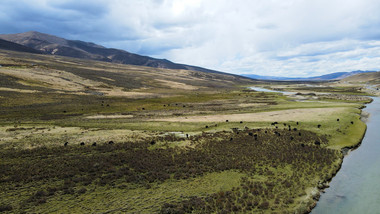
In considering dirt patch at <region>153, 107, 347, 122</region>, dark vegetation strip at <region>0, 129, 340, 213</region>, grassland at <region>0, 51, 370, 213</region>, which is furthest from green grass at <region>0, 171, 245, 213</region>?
dirt patch at <region>153, 107, 347, 122</region>

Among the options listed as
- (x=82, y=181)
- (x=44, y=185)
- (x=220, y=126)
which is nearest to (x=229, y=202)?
(x=82, y=181)

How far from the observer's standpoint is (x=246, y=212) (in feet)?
72.5

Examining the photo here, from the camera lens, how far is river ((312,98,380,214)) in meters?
23.1

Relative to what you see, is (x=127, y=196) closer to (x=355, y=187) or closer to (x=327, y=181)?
(x=327, y=181)

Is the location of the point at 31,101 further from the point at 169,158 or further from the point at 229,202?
the point at 229,202

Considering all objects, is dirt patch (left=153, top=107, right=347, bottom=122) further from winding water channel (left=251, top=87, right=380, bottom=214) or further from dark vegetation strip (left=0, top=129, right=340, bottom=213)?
winding water channel (left=251, top=87, right=380, bottom=214)

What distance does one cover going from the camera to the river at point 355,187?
909 inches

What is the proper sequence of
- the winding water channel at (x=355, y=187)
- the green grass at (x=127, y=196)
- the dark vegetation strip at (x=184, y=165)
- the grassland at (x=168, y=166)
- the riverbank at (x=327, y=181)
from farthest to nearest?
1. the dark vegetation strip at (x=184, y=165)
2. the riverbank at (x=327, y=181)
3. the grassland at (x=168, y=166)
4. the winding water channel at (x=355, y=187)
5. the green grass at (x=127, y=196)

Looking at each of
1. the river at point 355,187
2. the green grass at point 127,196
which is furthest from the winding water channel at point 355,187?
the green grass at point 127,196

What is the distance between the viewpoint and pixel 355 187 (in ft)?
88.9

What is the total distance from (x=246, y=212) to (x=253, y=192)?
370cm

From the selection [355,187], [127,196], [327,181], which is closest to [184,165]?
[127,196]

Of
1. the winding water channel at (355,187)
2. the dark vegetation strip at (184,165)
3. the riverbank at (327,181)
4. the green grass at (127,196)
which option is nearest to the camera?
the green grass at (127,196)

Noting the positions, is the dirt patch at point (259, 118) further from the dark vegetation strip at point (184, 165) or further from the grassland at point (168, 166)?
the dark vegetation strip at point (184, 165)
